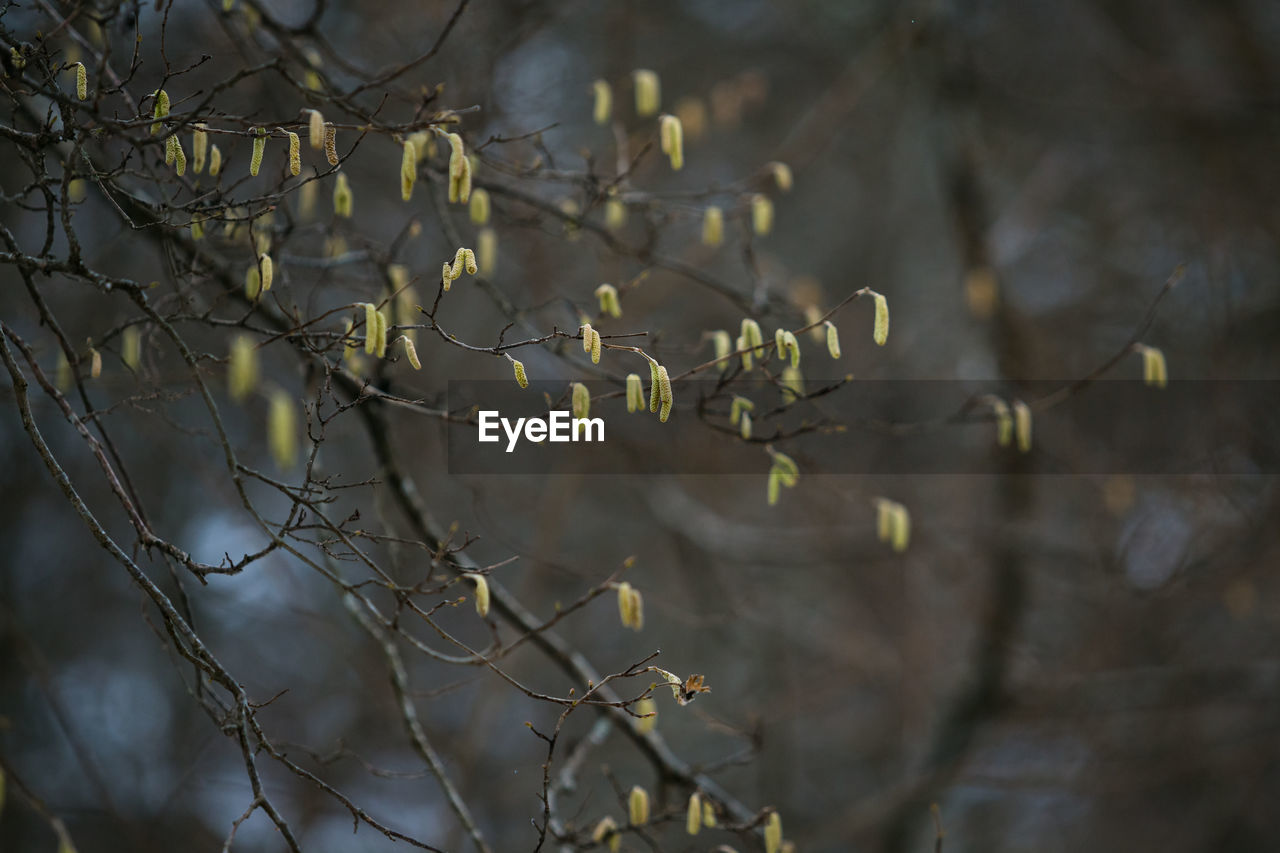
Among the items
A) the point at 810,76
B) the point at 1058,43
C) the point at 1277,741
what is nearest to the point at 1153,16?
the point at 1058,43

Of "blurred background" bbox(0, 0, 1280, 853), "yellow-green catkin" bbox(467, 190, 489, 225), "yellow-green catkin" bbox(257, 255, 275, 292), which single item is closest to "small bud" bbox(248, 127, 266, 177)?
"yellow-green catkin" bbox(257, 255, 275, 292)

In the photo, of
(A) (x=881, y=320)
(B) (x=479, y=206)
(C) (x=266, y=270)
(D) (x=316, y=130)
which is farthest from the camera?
(B) (x=479, y=206)

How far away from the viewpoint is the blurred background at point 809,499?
14.1 ft

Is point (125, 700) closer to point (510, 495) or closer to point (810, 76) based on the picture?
point (510, 495)

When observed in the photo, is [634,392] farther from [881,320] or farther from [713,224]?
[713,224]

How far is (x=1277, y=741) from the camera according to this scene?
17.0 ft

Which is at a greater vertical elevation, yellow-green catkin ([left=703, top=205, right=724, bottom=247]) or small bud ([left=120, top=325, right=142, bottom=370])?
yellow-green catkin ([left=703, top=205, right=724, bottom=247])

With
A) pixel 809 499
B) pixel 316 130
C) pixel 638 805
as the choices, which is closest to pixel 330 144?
pixel 316 130

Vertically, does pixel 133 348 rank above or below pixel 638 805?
above

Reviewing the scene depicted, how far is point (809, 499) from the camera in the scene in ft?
19.4

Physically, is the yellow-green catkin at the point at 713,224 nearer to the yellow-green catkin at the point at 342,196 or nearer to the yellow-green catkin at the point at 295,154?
the yellow-green catkin at the point at 342,196

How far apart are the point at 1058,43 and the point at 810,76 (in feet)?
5.74

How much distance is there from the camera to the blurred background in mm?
4293

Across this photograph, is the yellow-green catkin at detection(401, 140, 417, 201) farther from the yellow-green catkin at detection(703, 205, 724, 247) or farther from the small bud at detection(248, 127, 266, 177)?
the yellow-green catkin at detection(703, 205, 724, 247)
